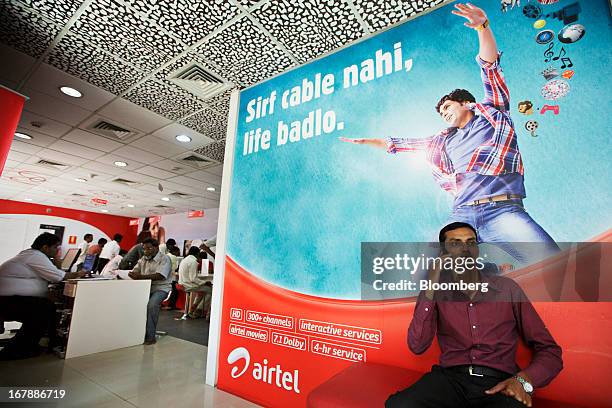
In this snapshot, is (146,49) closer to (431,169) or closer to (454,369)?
(431,169)

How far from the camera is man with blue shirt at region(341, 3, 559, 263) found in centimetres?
169

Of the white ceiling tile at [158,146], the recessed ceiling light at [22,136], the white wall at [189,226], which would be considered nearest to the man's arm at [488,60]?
the white ceiling tile at [158,146]

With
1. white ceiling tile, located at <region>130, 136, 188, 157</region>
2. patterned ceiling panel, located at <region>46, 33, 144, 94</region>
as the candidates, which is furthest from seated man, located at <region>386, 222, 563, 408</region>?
white ceiling tile, located at <region>130, 136, 188, 157</region>

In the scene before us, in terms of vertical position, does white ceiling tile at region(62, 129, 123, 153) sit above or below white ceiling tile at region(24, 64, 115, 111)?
below

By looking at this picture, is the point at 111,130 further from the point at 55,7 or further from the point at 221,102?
the point at 55,7

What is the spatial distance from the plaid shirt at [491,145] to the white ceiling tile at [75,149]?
19.6 ft

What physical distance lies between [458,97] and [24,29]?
373 centimetres

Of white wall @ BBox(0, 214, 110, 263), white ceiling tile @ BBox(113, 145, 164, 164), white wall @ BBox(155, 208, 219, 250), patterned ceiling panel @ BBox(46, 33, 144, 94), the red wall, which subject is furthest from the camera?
the red wall

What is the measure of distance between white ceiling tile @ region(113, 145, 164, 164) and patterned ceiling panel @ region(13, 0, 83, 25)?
3.00 metres

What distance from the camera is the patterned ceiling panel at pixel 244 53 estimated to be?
2.55m

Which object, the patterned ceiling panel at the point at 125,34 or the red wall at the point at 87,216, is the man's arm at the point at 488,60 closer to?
the patterned ceiling panel at the point at 125,34

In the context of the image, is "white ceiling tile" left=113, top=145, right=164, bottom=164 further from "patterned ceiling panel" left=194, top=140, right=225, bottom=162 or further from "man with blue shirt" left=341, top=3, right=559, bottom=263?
"man with blue shirt" left=341, top=3, right=559, bottom=263

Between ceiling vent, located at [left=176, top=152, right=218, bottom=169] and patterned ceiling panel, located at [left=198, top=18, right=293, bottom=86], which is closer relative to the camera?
patterned ceiling panel, located at [left=198, top=18, right=293, bottom=86]

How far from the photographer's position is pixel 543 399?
1497mm
